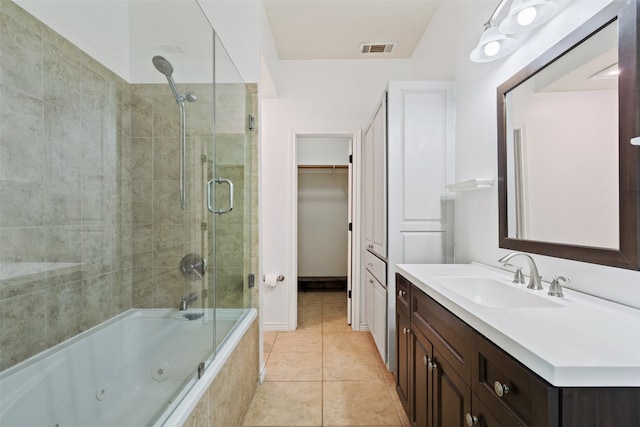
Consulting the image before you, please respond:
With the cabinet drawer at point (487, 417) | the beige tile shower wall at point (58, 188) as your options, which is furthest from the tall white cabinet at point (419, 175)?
the beige tile shower wall at point (58, 188)

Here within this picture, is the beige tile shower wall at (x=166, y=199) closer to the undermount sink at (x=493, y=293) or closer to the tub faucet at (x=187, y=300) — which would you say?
the tub faucet at (x=187, y=300)

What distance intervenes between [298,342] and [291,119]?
224 centimetres

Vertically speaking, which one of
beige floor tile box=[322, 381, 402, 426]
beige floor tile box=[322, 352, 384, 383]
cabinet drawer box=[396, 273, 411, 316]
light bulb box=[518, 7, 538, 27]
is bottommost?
beige floor tile box=[322, 381, 402, 426]

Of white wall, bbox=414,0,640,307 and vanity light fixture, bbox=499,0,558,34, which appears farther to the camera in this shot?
vanity light fixture, bbox=499,0,558,34

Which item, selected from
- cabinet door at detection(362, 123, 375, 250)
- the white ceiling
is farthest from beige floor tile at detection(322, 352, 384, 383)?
the white ceiling

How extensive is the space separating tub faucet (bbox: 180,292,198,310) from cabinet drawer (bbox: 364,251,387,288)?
1.33m

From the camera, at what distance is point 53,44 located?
4.30ft

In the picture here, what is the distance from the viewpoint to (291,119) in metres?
2.95

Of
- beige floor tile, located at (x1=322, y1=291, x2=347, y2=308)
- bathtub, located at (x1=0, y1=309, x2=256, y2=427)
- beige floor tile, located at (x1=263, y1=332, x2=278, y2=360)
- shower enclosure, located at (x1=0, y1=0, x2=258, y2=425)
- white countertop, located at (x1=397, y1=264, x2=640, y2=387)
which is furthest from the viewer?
beige floor tile, located at (x1=322, y1=291, x2=347, y2=308)

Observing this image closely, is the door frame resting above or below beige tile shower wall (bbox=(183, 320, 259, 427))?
above

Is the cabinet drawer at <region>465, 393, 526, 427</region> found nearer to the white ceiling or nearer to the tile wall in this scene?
the tile wall

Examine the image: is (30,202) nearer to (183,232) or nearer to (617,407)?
(183,232)

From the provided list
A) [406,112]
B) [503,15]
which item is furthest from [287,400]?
[503,15]

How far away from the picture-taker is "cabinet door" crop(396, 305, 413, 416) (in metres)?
1.53
